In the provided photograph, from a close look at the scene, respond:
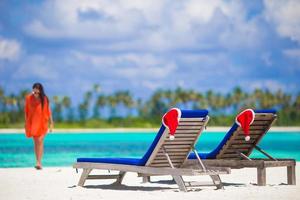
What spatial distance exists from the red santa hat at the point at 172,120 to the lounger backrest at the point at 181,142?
0.35 feet

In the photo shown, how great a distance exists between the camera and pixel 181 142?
33.7 ft

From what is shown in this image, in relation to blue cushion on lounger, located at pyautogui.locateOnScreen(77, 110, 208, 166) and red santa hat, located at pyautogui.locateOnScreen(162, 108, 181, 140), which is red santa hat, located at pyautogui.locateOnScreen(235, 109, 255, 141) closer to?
blue cushion on lounger, located at pyautogui.locateOnScreen(77, 110, 208, 166)

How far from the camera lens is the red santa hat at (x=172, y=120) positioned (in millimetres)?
9719

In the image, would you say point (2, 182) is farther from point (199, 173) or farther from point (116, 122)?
point (116, 122)

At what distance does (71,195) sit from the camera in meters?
9.76

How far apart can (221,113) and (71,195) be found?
96.7m

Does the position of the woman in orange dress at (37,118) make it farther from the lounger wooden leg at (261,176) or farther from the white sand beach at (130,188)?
the lounger wooden leg at (261,176)

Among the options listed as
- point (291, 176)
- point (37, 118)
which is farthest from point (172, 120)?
point (37, 118)

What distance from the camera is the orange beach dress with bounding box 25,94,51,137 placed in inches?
547

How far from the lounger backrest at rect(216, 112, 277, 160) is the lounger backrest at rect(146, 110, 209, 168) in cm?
89

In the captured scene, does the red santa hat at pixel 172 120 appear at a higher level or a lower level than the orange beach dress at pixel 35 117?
lower

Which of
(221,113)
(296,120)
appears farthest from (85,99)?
(296,120)

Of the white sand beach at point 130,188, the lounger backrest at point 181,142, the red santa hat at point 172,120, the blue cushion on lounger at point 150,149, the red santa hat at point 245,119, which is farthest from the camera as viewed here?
the red santa hat at point 245,119

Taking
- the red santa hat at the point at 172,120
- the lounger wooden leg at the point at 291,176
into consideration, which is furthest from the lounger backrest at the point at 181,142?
the lounger wooden leg at the point at 291,176
